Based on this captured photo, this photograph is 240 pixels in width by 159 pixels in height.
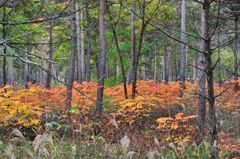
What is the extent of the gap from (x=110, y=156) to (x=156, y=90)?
7.36 meters

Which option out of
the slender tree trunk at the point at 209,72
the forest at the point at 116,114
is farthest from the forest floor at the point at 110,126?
the slender tree trunk at the point at 209,72

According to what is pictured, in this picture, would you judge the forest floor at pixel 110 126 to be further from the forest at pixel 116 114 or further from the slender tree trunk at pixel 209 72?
the slender tree trunk at pixel 209 72

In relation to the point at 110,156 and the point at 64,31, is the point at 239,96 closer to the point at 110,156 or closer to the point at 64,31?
the point at 110,156

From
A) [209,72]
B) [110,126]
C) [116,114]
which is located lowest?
[110,126]

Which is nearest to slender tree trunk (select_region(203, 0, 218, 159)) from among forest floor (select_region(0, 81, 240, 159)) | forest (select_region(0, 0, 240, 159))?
forest (select_region(0, 0, 240, 159))

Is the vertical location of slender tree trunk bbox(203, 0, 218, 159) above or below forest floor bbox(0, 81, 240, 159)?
above

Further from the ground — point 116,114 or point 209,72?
point 209,72

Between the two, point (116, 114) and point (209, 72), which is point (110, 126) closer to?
point (116, 114)

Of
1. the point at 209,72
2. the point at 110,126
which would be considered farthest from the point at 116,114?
the point at 209,72

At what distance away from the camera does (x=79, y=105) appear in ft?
40.7

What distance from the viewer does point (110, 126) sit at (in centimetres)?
1001

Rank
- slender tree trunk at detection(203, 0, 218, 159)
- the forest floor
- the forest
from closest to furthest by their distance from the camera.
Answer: slender tree trunk at detection(203, 0, 218, 159)
the forest
the forest floor

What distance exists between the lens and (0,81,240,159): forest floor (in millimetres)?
6688

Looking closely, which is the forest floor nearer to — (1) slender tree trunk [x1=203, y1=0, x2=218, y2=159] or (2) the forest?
(2) the forest
